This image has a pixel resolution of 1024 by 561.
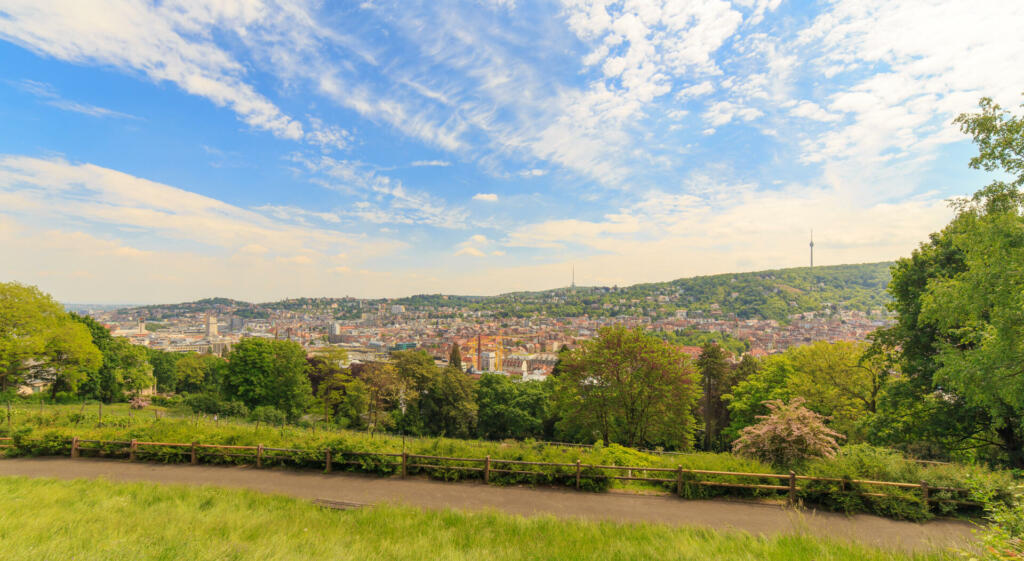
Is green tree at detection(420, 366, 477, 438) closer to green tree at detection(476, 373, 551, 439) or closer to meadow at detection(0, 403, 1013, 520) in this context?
green tree at detection(476, 373, 551, 439)

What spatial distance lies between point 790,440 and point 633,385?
32.1 ft

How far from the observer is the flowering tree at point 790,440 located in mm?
8758

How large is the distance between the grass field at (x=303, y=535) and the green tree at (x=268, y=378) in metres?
23.1

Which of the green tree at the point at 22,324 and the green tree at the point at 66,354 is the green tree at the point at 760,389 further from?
the green tree at the point at 22,324

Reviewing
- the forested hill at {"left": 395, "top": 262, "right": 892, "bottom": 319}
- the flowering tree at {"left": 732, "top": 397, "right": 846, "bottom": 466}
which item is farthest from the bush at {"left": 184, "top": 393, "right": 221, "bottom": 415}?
the forested hill at {"left": 395, "top": 262, "right": 892, "bottom": 319}

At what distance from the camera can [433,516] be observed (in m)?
7.20

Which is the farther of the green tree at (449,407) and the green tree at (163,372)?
the green tree at (163,372)

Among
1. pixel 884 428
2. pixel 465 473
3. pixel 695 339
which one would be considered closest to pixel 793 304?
pixel 695 339

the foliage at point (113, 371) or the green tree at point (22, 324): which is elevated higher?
the green tree at point (22, 324)

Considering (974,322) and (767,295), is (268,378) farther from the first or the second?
(767,295)

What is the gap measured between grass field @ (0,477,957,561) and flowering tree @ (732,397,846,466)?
378 cm

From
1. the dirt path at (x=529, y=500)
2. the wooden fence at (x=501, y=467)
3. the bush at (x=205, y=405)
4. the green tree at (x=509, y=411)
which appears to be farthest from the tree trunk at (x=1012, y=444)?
the bush at (x=205, y=405)

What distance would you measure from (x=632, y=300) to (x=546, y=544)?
7793 inches

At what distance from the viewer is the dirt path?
22.7 feet
